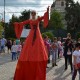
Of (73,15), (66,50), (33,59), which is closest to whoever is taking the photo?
(33,59)

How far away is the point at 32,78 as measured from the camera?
985cm

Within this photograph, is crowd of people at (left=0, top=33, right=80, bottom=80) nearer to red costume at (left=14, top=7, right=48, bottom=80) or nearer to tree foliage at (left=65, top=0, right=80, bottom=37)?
red costume at (left=14, top=7, right=48, bottom=80)

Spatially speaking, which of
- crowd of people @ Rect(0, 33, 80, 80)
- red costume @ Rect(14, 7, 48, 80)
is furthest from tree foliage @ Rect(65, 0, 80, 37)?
red costume @ Rect(14, 7, 48, 80)

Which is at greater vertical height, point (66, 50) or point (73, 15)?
point (73, 15)

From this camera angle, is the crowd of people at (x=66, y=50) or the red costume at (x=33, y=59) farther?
the crowd of people at (x=66, y=50)

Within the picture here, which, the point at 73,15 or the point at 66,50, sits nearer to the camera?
the point at 66,50

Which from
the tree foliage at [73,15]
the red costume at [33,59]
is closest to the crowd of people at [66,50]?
the red costume at [33,59]

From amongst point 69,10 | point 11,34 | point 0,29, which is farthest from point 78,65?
point 69,10

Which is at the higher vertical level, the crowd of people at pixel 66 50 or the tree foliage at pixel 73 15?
the tree foliage at pixel 73 15

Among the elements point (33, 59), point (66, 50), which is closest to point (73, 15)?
point (66, 50)

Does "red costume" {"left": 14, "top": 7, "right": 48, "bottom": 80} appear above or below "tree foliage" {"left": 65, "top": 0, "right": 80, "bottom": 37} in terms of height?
below

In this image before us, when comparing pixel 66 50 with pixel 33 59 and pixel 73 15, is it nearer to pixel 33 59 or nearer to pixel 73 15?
pixel 33 59

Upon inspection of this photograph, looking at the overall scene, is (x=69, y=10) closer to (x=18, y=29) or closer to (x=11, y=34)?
(x=11, y=34)

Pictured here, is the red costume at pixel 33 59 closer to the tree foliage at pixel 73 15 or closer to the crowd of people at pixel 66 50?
the crowd of people at pixel 66 50
